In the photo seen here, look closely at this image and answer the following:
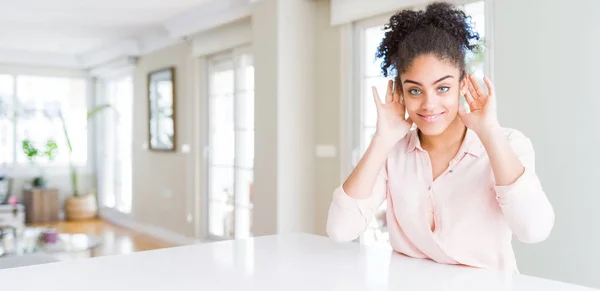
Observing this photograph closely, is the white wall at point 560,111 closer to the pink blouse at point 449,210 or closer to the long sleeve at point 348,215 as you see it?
the pink blouse at point 449,210

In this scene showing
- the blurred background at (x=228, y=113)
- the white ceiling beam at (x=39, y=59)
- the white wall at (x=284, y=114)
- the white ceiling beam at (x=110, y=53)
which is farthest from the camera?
the white ceiling beam at (x=39, y=59)

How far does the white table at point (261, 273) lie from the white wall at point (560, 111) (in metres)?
1.69

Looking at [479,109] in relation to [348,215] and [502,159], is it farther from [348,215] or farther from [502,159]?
[348,215]

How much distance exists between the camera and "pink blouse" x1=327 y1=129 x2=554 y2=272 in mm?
1288

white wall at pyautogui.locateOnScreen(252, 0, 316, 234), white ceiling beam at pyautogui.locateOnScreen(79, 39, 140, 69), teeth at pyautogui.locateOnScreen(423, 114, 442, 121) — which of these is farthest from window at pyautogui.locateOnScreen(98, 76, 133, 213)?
teeth at pyautogui.locateOnScreen(423, 114, 442, 121)

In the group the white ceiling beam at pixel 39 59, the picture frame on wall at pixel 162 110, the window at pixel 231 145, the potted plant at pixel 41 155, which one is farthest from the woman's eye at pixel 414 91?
the white ceiling beam at pixel 39 59

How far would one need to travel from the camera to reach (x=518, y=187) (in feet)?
3.84

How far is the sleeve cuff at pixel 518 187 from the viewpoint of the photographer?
1.17 metres

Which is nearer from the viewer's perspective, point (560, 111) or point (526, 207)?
point (526, 207)

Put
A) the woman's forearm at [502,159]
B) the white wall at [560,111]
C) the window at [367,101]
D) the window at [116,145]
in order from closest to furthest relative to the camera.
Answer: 1. the woman's forearm at [502,159]
2. the white wall at [560,111]
3. the window at [367,101]
4. the window at [116,145]

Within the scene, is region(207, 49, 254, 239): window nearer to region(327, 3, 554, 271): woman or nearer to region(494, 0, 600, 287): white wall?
region(494, 0, 600, 287): white wall

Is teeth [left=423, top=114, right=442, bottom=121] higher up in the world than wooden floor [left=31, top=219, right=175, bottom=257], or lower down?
higher up

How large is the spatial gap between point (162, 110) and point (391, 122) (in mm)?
5422

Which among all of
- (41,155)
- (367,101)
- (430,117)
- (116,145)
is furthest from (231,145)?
(430,117)
